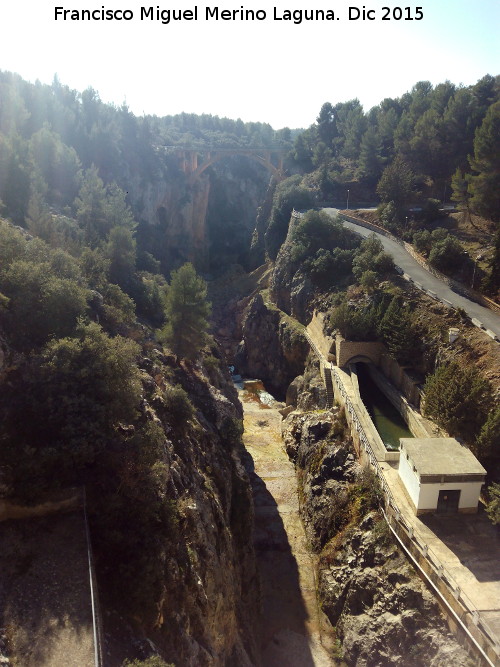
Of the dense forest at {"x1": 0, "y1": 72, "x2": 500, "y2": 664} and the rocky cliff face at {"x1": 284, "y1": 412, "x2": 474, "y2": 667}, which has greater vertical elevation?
the dense forest at {"x1": 0, "y1": 72, "x2": 500, "y2": 664}

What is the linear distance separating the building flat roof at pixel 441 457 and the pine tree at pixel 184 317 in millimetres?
14355

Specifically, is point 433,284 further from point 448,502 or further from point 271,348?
point 448,502

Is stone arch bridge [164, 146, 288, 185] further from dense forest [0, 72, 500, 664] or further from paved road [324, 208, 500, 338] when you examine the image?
paved road [324, 208, 500, 338]

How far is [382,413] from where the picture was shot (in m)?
31.5

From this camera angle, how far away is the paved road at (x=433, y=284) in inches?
1229

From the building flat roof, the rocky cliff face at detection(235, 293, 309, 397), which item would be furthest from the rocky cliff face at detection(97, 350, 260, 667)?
the rocky cliff face at detection(235, 293, 309, 397)

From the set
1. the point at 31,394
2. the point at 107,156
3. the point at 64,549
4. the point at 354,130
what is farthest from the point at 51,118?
the point at 64,549

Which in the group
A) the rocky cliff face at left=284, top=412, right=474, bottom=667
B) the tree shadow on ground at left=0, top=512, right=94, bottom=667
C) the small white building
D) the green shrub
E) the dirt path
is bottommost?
the dirt path

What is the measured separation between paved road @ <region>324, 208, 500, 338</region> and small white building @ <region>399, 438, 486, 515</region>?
445 inches

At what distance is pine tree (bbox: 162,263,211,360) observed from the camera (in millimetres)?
29438

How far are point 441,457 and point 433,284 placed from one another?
65.8 ft

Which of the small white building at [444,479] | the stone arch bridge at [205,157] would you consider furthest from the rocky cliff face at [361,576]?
the stone arch bridge at [205,157]

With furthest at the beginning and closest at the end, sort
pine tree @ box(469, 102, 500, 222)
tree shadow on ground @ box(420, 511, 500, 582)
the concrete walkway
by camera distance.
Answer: pine tree @ box(469, 102, 500, 222) < tree shadow on ground @ box(420, 511, 500, 582) < the concrete walkway

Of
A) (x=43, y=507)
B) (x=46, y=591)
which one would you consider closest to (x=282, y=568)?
(x=43, y=507)
